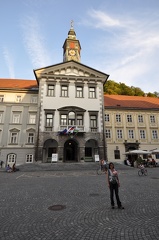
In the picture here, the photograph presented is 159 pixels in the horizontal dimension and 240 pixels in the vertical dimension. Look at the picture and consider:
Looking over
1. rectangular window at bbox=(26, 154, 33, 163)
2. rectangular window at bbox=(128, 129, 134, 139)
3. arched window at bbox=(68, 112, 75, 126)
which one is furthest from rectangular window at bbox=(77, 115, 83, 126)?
rectangular window at bbox=(128, 129, 134, 139)

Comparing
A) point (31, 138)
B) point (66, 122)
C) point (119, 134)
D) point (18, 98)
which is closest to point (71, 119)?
point (66, 122)

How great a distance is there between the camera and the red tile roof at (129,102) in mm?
34366

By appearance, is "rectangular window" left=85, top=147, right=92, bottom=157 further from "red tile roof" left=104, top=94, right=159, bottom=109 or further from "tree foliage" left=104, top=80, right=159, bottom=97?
"tree foliage" left=104, top=80, right=159, bottom=97

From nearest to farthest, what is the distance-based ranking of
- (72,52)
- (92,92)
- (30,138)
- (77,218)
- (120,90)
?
(77,218) → (30,138) → (92,92) → (72,52) → (120,90)

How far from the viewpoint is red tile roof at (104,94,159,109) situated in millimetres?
34366

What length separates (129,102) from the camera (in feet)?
121

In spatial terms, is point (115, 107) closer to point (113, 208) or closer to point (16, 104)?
point (16, 104)

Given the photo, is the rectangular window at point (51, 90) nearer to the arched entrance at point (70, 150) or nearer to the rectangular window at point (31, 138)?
the rectangular window at point (31, 138)

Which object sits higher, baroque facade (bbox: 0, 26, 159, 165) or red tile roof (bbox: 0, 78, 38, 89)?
red tile roof (bbox: 0, 78, 38, 89)

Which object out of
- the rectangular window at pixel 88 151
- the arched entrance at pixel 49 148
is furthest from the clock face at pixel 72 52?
the rectangular window at pixel 88 151

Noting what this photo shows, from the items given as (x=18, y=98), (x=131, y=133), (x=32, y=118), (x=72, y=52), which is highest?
(x=72, y=52)

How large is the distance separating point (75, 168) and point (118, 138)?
1353 centimetres

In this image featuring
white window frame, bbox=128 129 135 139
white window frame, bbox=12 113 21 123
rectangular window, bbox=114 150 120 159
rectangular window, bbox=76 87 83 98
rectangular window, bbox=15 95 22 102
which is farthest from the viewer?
white window frame, bbox=128 129 135 139

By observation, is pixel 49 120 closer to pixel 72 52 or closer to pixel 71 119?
pixel 71 119
